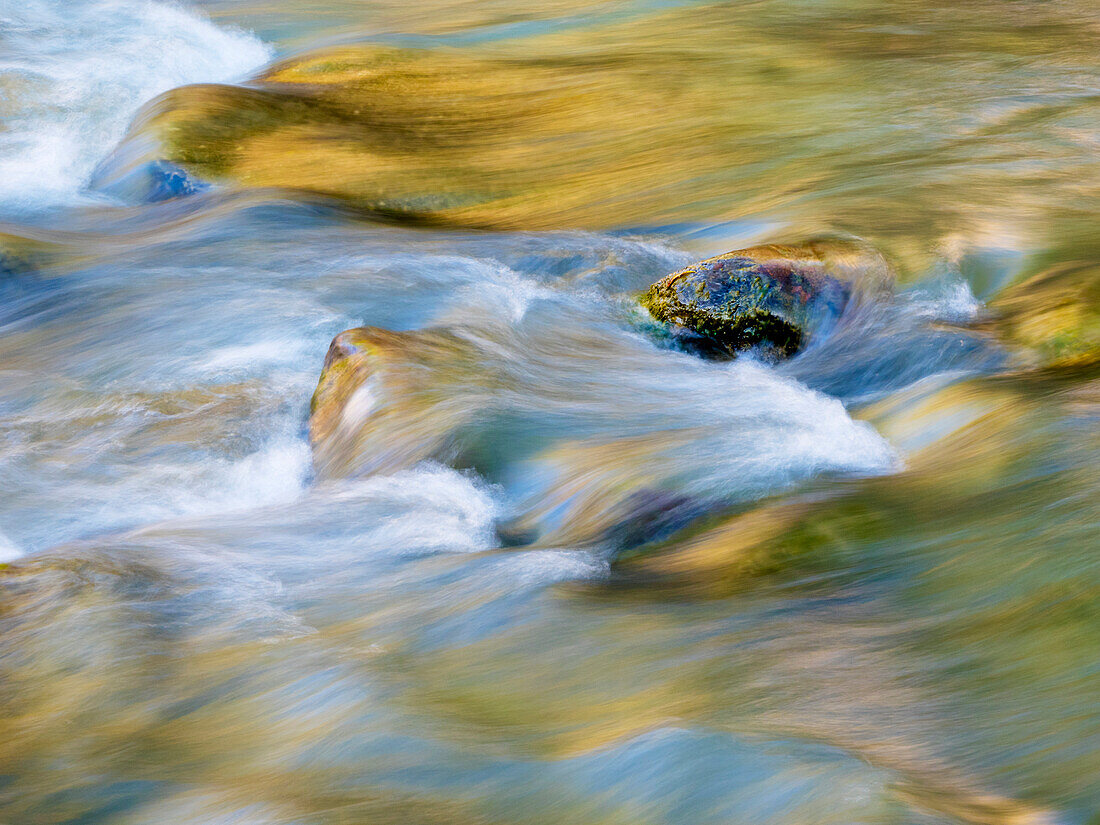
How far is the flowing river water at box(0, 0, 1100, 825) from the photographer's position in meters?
3.00

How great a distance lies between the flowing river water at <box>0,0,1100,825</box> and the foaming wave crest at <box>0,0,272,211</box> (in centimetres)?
7

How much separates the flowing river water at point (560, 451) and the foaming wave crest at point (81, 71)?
2.9 inches

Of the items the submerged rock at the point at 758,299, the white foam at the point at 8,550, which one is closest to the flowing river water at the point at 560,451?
the white foam at the point at 8,550

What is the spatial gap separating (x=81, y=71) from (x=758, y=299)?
24.5 ft

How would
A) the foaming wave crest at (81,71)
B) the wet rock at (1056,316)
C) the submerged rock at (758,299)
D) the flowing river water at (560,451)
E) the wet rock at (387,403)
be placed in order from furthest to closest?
1. the foaming wave crest at (81,71)
2. the submerged rock at (758,299)
3. the wet rock at (1056,316)
4. the wet rock at (387,403)
5. the flowing river water at (560,451)

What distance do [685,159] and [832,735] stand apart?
219 inches

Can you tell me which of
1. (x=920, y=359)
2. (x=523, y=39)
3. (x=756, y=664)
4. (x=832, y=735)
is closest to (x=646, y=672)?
(x=756, y=664)

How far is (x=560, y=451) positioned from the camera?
4840mm

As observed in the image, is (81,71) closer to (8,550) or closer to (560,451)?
(8,550)

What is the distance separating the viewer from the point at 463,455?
4695 mm

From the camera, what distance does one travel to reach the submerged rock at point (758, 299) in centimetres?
570

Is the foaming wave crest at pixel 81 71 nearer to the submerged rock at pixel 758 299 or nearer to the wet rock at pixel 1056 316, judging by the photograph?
the submerged rock at pixel 758 299

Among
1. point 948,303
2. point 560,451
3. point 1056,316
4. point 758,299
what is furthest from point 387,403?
point 1056,316

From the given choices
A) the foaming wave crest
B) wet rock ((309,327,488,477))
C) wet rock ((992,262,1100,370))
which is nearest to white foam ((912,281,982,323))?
wet rock ((992,262,1100,370))
